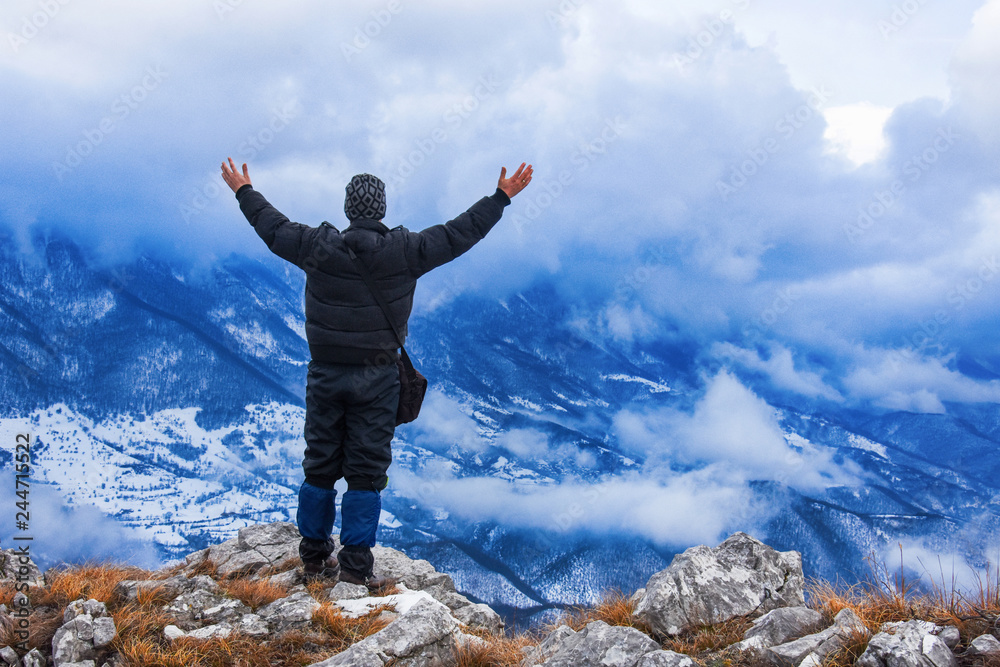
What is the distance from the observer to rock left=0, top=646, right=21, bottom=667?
234 inches

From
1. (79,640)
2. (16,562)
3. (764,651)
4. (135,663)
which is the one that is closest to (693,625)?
(764,651)

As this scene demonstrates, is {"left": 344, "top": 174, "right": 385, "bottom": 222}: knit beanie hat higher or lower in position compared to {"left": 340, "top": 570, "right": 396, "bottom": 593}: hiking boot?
higher

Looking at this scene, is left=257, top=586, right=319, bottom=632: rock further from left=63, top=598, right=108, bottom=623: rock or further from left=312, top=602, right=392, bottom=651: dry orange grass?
left=63, top=598, right=108, bottom=623: rock

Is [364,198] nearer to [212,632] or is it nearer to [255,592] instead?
[255,592]

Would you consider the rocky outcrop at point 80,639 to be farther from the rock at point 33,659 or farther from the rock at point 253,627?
the rock at point 253,627

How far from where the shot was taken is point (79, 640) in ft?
20.0

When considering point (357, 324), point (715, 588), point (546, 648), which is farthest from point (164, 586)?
point (715, 588)

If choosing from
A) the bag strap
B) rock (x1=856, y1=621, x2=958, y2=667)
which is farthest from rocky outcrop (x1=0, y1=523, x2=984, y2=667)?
the bag strap

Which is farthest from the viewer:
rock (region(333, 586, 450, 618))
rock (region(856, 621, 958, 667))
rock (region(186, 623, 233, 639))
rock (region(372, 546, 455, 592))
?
rock (region(372, 546, 455, 592))

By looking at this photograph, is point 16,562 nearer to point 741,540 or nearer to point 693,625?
point 693,625

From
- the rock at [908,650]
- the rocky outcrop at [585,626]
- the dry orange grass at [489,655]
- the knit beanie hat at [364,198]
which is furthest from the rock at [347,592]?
the rock at [908,650]

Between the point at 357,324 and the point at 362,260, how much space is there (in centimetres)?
78

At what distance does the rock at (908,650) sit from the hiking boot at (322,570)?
21.0 feet

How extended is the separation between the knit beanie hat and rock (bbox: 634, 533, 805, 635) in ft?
17.2
